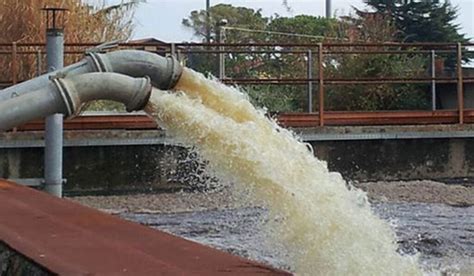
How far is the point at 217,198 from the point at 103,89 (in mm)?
6836

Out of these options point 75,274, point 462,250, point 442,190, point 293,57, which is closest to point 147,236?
point 75,274

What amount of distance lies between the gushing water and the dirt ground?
5092 millimetres

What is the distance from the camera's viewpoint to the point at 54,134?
969 cm

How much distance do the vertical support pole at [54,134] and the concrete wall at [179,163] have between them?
3.34 meters

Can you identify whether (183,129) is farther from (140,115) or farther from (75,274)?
(140,115)

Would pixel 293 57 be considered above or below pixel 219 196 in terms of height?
→ above

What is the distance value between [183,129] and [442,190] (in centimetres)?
753

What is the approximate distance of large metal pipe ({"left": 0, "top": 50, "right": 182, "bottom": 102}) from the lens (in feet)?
22.5

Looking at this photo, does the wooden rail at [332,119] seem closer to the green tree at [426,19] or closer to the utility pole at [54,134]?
the utility pole at [54,134]

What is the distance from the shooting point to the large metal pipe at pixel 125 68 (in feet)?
22.5

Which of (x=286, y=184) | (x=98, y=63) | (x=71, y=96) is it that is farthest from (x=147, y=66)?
(x=286, y=184)

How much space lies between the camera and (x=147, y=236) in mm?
3883

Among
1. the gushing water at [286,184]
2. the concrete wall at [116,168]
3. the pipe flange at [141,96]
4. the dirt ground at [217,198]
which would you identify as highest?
the pipe flange at [141,96]

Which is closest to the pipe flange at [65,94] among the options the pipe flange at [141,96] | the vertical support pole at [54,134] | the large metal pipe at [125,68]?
the large metal pipe at [125,68]
